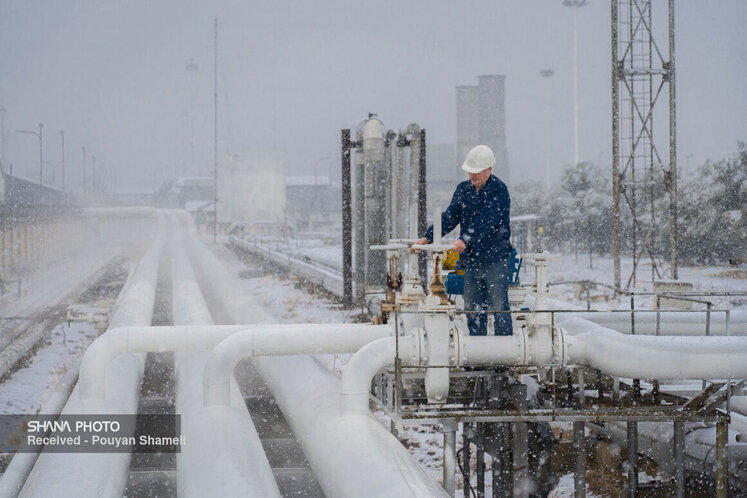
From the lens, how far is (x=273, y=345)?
5273 mm

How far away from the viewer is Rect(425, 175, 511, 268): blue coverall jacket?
5.10m

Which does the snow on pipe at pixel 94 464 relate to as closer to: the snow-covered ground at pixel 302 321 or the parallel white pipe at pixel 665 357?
the snow-covered ground at pixel 302 321

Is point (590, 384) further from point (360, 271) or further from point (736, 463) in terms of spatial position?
point (360, 271)

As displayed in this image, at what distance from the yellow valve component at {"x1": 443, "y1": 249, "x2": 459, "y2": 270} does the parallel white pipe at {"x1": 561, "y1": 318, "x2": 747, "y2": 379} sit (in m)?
1.05

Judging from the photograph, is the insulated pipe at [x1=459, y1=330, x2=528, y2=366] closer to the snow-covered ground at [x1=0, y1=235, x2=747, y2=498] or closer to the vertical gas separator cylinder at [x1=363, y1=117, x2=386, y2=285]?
the snow-covered ground at [x1=0, y1=235, x2=747, y2=498]

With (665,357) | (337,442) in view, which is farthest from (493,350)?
(337,442)

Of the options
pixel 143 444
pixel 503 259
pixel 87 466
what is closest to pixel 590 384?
pixel 503 259

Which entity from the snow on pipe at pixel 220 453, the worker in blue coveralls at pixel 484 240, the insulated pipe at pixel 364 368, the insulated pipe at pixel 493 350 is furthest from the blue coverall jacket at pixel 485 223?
the snow on pipe at pixel 220 453

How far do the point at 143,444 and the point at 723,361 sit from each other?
4.78 meters

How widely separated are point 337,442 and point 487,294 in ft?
5.71

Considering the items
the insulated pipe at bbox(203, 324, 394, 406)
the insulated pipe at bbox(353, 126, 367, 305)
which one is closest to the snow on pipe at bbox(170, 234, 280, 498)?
the insulated pipe at bbox(203, 324, 394, 406)

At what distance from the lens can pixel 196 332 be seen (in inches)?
225

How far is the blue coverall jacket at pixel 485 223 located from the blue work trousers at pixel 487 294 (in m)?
0.07

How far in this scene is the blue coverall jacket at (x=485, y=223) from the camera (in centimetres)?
510
